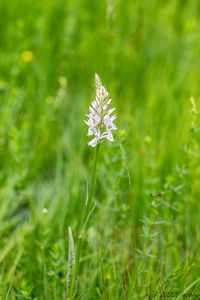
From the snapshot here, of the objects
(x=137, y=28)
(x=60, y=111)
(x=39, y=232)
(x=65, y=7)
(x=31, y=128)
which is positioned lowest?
(x=39, y=232)

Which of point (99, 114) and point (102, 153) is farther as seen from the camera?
point (102, 153)

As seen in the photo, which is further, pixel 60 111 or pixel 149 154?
pixel 60 111

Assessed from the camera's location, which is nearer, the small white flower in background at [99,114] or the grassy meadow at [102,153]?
the small white flower in background at [99,114]

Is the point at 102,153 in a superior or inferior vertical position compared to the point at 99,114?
superior

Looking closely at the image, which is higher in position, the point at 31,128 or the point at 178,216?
the point at 31,128

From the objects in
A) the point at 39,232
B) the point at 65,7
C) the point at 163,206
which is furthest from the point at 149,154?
the point at 65,7

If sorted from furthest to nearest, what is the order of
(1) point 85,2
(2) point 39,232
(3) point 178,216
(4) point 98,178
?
(1) point 85,2 → (4) point 98,178 → (3) point 178,216 → (2) point 39,232

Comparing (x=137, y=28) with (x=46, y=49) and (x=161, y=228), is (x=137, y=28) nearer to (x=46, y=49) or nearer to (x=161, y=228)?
(x=46, y=49)

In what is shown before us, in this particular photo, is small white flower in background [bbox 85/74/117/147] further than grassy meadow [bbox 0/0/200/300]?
No
